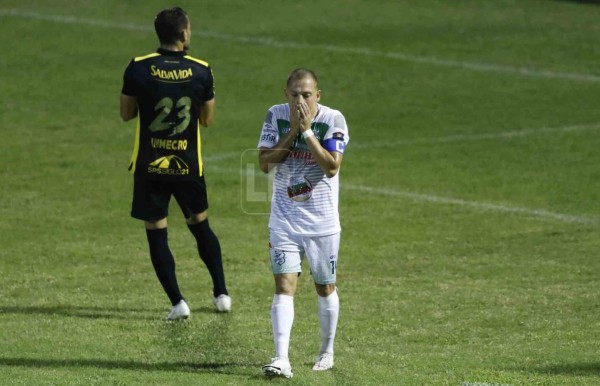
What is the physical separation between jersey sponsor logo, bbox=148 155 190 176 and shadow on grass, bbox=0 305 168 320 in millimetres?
1269

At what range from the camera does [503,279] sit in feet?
42.9

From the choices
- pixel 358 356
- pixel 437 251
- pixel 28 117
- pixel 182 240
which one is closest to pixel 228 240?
pixel 182 240

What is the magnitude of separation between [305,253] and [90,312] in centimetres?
282

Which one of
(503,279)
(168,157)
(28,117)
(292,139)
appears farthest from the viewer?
(28,117)

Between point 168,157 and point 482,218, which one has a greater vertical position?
point 168,157

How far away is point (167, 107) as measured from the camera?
11078 millimetres

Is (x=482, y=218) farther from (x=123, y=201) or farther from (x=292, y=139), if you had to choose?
(x=292, y=139)

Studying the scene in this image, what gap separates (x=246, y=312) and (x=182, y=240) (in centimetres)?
302

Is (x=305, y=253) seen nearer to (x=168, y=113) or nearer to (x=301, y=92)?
(x=301, y=92)

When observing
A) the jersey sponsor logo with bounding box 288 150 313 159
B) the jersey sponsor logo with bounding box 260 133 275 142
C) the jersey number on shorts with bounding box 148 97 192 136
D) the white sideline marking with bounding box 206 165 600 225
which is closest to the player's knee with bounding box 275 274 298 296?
the jersey sponsor logo with bounding box 288 150 313 159

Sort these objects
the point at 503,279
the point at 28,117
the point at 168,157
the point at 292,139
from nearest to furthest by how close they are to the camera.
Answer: the point at 292,139
the point at 168,157
the point at 503,279
the point at 28,117

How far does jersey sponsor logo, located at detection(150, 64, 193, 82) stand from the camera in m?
11.0

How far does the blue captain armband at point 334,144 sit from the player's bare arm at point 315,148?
0.17 ft

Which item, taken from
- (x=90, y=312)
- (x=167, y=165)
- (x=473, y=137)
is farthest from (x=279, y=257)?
(x=473, y=137)
